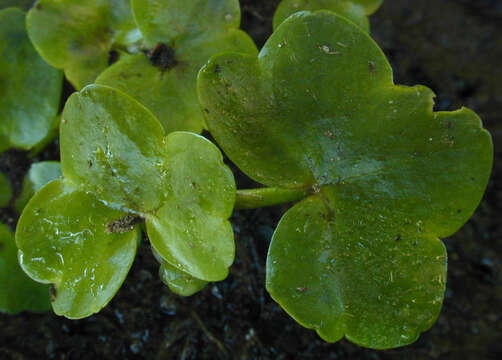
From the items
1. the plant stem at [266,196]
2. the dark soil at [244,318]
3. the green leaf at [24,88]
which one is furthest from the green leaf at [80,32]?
the plant stem at [266,196]

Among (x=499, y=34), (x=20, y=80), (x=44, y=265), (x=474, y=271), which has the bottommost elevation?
(x=474, y=271)

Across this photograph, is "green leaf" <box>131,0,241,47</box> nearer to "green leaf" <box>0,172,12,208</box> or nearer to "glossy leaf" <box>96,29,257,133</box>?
"glossy leaf" <box>96,29,257,133</box>

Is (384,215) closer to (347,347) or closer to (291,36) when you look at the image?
(291,36)

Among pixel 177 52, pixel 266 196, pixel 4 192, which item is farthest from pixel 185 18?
pixel 4 192

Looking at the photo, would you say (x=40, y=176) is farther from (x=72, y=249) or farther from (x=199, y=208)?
(x=199, y=208)

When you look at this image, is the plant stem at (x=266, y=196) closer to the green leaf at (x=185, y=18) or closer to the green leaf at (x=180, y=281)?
the green leaf at (x=180, y=281)

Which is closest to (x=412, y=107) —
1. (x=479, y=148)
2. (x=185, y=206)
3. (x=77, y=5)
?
(x=479, y=148)

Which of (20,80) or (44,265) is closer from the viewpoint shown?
(44,265)
